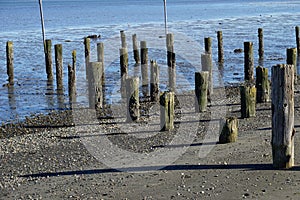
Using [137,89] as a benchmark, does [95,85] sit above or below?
below

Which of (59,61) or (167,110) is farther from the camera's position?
(59,61)

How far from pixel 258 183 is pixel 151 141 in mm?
3729

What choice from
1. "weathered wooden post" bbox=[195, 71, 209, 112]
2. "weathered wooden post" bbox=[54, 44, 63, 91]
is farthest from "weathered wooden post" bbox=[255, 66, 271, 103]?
"weathered wooden post" bbox=[54, 44, 63, 91]

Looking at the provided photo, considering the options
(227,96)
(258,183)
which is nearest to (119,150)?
(258,183)

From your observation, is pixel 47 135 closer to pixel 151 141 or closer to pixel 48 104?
pixel 151 141

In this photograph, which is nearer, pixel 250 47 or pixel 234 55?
pixel 250 47

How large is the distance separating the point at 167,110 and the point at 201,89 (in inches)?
91.8

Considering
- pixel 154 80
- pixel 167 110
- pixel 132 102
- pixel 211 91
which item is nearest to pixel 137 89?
pixel 132 102

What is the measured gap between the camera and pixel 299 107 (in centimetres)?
1391

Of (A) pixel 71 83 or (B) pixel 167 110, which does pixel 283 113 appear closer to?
(B) pixel 167 110

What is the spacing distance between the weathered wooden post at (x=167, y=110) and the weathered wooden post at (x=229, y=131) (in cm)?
172

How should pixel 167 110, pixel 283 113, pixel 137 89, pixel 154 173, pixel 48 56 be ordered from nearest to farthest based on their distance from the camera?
pixel 283 113 < pixel 154 173 < pixel 167 110 < pixel 137 89 < pixel 48 56

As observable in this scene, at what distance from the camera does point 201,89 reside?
14.2m

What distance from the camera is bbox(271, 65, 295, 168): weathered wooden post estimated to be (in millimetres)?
8148
